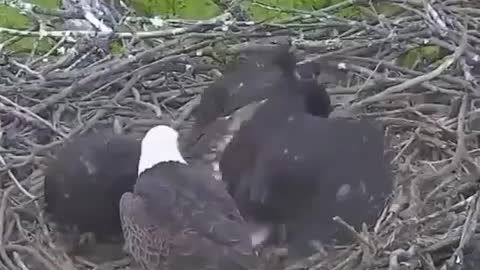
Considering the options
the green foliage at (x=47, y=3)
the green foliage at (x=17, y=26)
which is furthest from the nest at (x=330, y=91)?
the green foliage at (x=47, y=3)

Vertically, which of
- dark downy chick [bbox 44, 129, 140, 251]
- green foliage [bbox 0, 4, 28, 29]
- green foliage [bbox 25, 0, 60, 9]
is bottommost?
dark downy chick [bbox 44, 129, 140, 251]

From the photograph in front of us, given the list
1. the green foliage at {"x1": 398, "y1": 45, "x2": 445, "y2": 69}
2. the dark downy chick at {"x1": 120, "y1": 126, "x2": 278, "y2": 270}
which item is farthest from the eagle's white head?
the green foliage at {"x1": 398, "y1": 45, "x2": 445, "y2": 69}

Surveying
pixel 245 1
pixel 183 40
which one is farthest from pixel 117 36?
pixel 245 1

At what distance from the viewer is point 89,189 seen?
10.7 feet

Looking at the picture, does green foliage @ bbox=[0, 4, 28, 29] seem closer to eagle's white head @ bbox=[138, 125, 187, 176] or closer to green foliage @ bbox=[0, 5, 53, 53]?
green foliage @ bbox=[0, 5, 53, 53]

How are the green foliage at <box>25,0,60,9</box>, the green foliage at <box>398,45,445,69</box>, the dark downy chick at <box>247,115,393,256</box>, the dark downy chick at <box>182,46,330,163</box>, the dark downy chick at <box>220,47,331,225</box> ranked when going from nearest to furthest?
the dark downy chick at <box>247,115,393,256</box> → the dark downy chick at <box>220,47,331,225</box> → the dark downy chick at <box>182,46,330,163</box> → the green foliage at <box>398,45,445,69</box> → the green foliage at <box>25,0,60,9</box>

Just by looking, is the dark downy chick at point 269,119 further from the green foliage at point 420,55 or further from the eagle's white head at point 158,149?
the green foliage at point 420,55

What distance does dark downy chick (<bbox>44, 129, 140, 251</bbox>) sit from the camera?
327 centimetres

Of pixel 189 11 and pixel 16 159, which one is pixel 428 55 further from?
pixel 16 159

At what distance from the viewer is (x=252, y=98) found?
11.4 feet

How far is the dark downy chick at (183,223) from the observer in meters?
2.76

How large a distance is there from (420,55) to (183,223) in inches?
56.5

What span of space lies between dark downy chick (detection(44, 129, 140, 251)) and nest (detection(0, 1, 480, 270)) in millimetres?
81

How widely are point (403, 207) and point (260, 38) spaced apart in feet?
3.49
